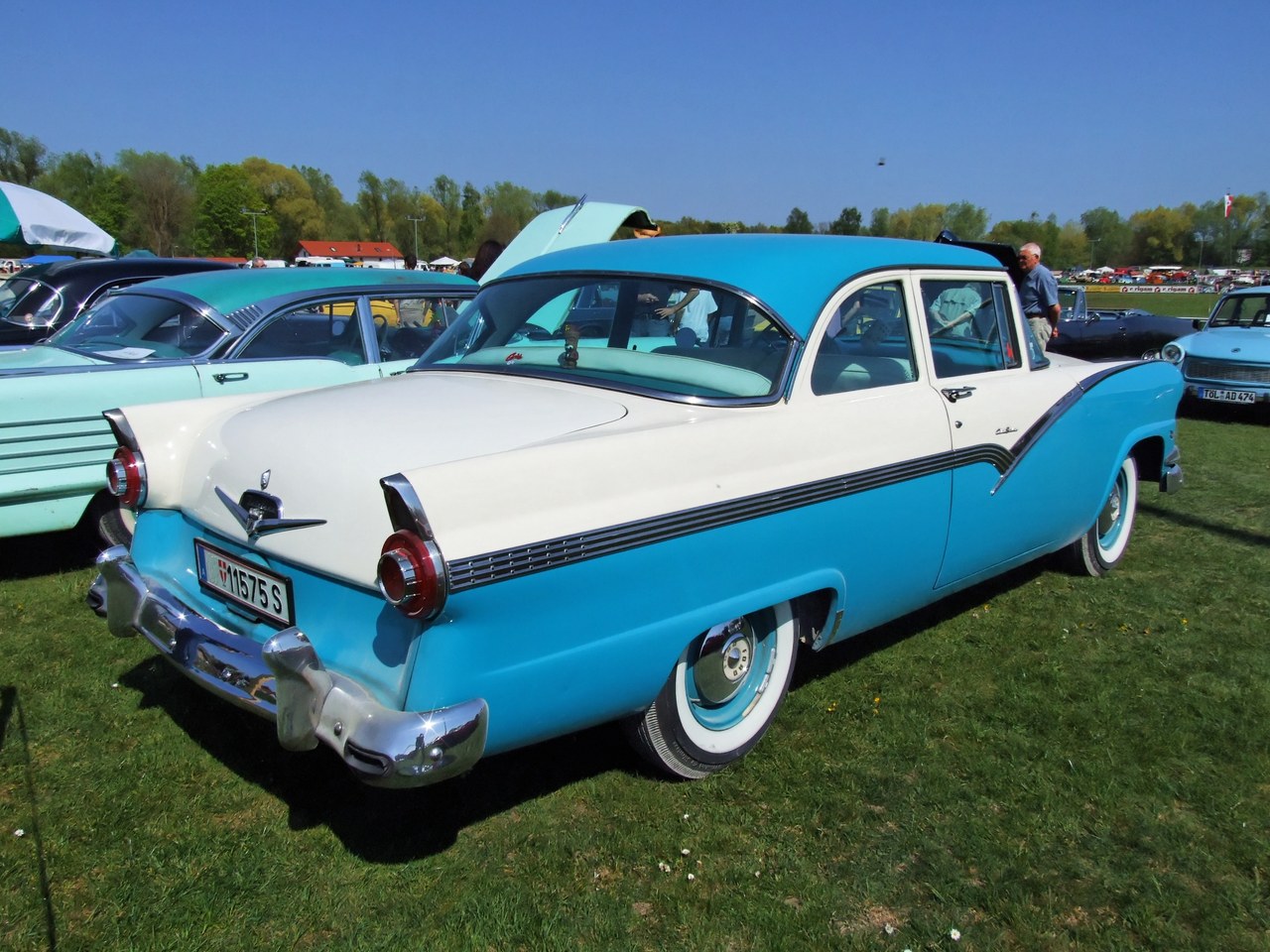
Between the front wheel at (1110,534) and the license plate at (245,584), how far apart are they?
3.90 meters

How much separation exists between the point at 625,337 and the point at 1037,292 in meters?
5.58

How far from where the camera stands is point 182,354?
5191 mm

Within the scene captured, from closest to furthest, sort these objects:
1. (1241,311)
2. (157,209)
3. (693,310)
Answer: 1. (693,310)
2. (1241,311)
3. (157,209)

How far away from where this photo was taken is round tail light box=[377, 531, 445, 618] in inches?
82.7

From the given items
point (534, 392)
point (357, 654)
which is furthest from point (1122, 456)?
A: point (357, 654)

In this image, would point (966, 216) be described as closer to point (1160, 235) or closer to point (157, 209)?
point (1160, 235)

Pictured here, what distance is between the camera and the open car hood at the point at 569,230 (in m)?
7.67

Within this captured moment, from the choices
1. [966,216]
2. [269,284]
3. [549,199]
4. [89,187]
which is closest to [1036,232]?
[966,216]

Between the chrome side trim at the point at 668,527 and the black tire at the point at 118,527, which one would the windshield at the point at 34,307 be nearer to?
the black tire at the point at 118,527

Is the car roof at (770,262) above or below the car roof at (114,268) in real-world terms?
above

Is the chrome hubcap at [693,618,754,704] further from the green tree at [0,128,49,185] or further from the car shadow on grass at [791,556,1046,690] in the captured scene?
the green tree at [0,128,49,185]

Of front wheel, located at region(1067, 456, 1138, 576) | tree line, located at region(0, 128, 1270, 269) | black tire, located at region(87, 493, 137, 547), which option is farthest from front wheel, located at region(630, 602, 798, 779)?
tree line, located at region(0, 128, 1270, 269)

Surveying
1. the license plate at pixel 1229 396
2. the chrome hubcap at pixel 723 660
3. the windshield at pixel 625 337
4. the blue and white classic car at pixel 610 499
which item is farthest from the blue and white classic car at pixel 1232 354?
the chrome hubcap at pixel 723 660

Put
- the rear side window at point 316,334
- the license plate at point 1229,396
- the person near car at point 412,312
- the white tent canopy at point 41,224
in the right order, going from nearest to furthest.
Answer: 1. the rear side window at point 316,334
2. the person near car at point 412,312
3. the license plate at point 1229,396
4. the white tent canopy at point 41,224
